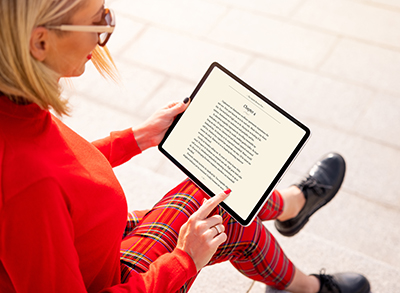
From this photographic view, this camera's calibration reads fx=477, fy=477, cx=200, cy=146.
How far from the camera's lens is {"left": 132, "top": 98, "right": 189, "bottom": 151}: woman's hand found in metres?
1.72

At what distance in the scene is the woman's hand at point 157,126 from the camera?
5.65ft

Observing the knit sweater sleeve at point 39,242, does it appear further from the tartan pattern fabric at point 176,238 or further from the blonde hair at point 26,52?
the tartan pattern fabric at point 176,238

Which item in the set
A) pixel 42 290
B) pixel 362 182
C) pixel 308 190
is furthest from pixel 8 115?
pixel 362 182

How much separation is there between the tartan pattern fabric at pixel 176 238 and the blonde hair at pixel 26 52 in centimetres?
62

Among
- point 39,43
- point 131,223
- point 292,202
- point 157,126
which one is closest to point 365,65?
point 292,202

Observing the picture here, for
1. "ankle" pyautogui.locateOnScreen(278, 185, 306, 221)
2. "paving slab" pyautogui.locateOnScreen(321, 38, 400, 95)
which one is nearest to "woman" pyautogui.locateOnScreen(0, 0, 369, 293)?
"ankle" pyautogui.locateOnScreen(278, 185, 306, 221)

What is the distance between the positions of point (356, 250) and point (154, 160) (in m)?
1.28

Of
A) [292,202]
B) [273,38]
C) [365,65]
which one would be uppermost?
[365,65]

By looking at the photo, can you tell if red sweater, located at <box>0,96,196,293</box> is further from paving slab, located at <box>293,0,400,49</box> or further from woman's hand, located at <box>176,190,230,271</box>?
paving slab, located at <box>293,0,400,49</box>

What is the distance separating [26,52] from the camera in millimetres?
998

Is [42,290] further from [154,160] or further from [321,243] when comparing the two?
[154,160]

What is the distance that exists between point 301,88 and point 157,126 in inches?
74.5

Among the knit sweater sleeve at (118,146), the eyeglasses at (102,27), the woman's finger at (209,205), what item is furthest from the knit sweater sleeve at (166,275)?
the eyeglasses at (102,27)

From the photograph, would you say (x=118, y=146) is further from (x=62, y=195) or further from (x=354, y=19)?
(x=354, y=19)
